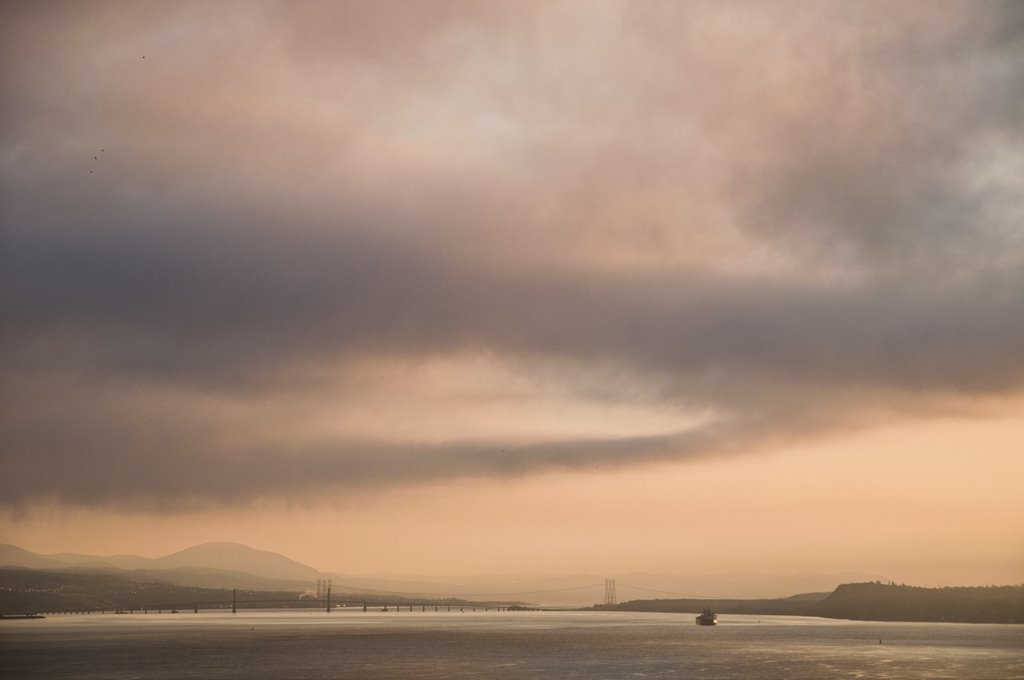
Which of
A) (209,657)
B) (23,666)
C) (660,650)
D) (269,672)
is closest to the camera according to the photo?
(269,672)

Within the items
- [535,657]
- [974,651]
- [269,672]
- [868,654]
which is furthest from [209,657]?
[974,651]

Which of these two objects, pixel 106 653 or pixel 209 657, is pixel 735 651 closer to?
pixel 209 657

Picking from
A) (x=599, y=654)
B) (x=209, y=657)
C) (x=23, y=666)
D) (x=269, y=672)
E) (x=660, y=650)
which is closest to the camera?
(x=269, y=672)

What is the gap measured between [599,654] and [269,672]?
64.4 m

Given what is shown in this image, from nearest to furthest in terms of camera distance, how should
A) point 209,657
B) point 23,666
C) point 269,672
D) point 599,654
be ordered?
point 269,672, point 23,666, point 209,657, point 599,654

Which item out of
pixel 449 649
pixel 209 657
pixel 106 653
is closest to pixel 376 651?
pixel 449 649

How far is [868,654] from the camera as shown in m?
165

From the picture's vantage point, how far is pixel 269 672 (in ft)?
407

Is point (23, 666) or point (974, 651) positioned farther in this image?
point (974, 651)

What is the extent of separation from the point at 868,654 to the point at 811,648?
82.2ft

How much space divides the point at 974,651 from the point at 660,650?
2141 inches

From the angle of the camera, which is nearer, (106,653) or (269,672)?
(269,672)

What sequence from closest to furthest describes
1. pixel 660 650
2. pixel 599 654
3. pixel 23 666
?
pixel 23 666, pixel 599 654, pixel 660 650

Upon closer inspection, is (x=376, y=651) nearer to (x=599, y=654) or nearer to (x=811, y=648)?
(x=599, y=654)
